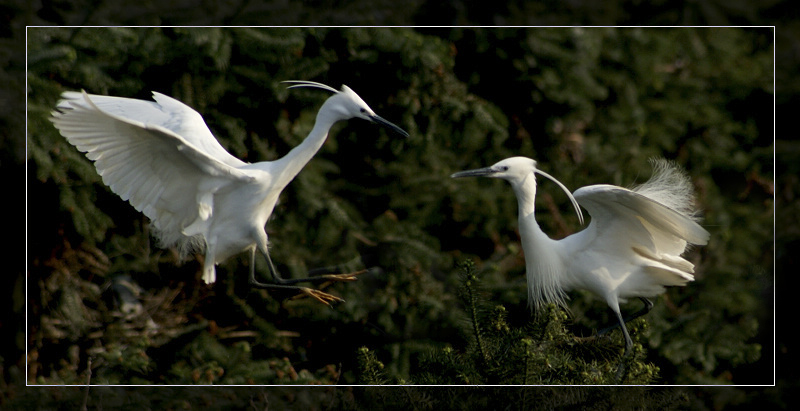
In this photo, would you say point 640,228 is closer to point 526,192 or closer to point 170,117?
point 526,192

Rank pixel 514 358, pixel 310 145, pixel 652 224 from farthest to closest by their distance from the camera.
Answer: pixel 652 224 < pixel 310 145 < pixel 514 358

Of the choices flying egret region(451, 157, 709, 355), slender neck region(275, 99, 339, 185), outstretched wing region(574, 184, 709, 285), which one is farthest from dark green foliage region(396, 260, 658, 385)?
slender neck region(275, 99, 339, 185)

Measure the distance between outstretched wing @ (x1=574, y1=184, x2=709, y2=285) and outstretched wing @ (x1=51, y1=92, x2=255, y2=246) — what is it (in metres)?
0.80

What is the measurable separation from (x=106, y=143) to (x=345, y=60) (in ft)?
3.55

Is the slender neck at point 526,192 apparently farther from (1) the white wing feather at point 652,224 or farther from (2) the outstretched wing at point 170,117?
(2) the outstretched wing at point 170,117

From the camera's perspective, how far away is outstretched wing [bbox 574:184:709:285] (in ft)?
5.58

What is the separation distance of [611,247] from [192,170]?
3.38ft

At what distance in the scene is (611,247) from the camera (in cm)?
192

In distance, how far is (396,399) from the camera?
189 centimetres

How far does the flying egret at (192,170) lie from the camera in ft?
5.20

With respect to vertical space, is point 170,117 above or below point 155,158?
above

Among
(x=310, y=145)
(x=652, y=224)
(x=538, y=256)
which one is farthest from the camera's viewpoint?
(x=538, y=256)

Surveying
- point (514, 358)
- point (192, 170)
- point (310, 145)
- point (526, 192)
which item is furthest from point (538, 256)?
point (192, 170)

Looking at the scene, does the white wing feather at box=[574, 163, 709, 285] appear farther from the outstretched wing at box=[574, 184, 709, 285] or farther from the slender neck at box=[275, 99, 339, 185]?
the slender neck at box=[275, 99, 339, 185]
